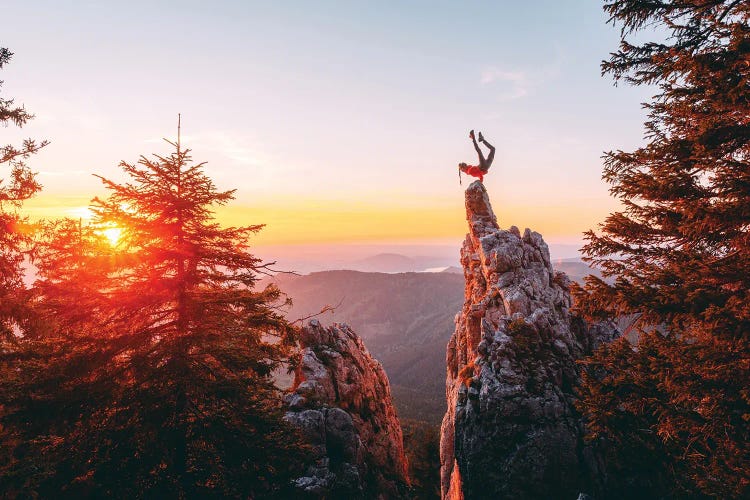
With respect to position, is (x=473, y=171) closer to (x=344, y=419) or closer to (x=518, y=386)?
(x=518, y=386)

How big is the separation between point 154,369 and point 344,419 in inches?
593

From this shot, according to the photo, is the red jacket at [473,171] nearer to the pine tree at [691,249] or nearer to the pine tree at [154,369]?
the pine tree at [691,249]

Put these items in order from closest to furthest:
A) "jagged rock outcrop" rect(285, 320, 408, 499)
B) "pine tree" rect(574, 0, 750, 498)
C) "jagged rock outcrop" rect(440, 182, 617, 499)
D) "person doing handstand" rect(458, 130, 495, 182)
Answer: "pine tree" rect(574, 0, 750, 498) < "jagged rock outcrop" rect(285, 320, 408, 499) < "jagged rock outcrop" rect(440, 182, 617, 499) < "person doing handstand" rect(458, 130, 495, 182)

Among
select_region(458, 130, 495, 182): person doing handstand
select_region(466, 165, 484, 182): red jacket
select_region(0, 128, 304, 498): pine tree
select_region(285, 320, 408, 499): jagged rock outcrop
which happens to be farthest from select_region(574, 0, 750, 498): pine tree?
select_region(466, 165, 484, 182): red jacket

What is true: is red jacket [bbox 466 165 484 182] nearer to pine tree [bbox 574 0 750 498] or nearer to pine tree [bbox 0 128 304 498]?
pine tree [bbox 574 0 750 498]

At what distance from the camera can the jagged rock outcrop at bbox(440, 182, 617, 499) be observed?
23469 mm

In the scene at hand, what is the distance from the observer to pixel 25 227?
14391 millimetres

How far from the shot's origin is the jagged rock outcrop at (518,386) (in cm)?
2347

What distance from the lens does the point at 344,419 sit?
2194cm

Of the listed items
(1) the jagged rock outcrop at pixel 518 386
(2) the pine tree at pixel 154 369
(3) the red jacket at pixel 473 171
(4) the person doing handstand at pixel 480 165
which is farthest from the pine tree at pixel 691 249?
(3) the red jacket at pixel 473 171

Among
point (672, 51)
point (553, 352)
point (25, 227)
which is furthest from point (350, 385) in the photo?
point (672, 51)

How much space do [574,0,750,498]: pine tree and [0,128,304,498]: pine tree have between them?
10.1 m

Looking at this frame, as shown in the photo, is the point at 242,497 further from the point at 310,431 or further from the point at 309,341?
A: the point at 309,341

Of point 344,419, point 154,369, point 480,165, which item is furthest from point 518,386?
point 154,369
